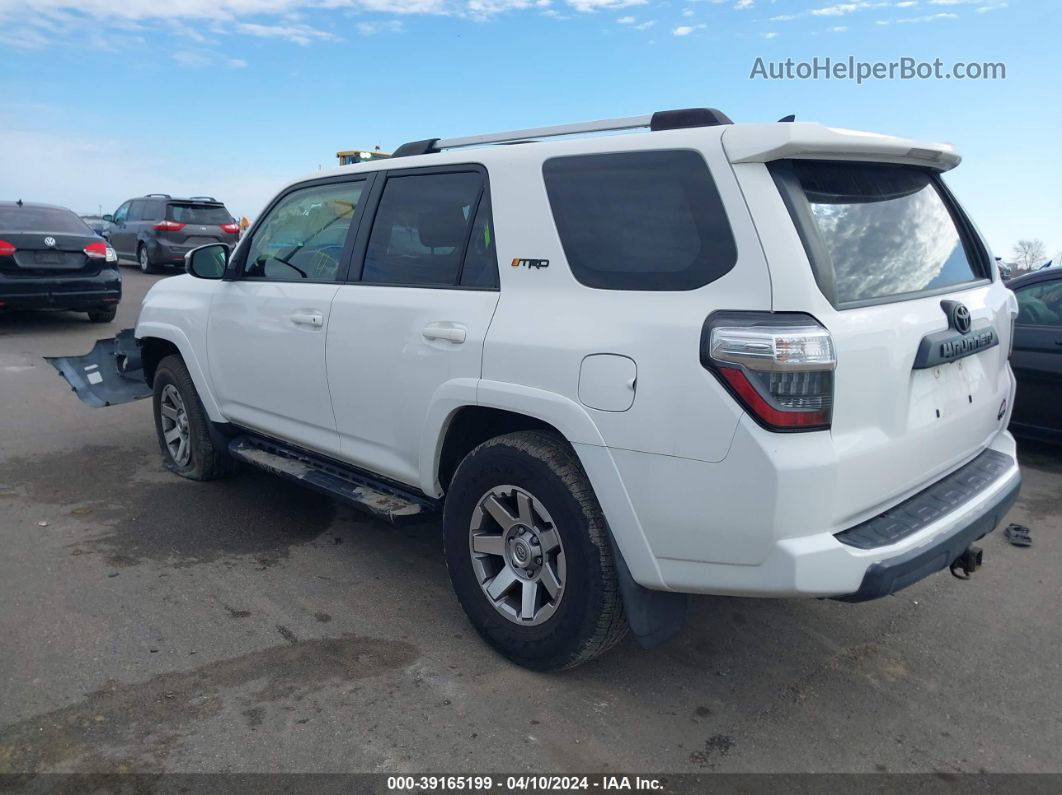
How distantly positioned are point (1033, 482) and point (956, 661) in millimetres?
2952

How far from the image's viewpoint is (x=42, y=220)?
10695mm

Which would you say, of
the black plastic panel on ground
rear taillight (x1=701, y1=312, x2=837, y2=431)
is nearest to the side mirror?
rear taillight (x1=701, y1=312, x2=837, y2=431)

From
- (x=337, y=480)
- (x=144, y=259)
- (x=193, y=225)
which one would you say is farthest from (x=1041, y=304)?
(x=144, y=259)

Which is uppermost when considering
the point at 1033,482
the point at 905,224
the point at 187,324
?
the point at 905,224

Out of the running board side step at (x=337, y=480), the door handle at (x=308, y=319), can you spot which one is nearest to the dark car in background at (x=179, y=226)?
the running board side step at (x=337, y=480)

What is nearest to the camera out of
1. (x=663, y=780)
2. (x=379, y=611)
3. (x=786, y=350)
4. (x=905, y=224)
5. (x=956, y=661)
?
(x=786, y=350)

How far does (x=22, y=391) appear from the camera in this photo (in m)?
7.84

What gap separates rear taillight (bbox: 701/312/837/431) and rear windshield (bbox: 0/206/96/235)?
1054 cm

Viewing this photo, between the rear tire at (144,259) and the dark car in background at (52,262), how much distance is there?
24.5ft

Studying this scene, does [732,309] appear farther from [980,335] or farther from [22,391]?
[22,391]

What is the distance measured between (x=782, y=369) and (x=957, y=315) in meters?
0.97

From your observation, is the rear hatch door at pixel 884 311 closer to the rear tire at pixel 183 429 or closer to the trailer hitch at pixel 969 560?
the trailer hitch at pixel 969 560

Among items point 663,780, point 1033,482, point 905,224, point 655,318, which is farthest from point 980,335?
point 1033,482

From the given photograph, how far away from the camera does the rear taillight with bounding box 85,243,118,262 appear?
1077 cm
